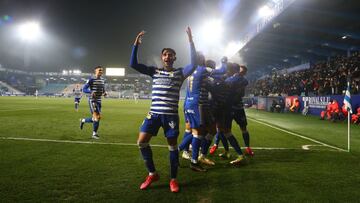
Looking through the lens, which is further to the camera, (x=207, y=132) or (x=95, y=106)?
(x=95, y=106)

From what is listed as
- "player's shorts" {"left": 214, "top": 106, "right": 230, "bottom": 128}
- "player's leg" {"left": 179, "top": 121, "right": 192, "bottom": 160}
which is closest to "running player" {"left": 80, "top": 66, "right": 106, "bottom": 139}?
"player's leg" {"left": 179, "top": 121, "right": 192, "bottom": 160}

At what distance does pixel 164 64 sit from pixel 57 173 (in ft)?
9.20

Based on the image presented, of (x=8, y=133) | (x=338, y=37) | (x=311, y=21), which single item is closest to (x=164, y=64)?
(x=8, y=133)

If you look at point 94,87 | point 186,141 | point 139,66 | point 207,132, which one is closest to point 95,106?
point 94,87

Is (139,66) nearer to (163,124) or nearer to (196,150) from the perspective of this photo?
(163,124)

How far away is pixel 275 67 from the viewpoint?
186 ft

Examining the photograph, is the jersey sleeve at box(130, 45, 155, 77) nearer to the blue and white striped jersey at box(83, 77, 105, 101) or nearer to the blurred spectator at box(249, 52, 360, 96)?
the blue and white striped jersey at box(83, 77, 105, 101)

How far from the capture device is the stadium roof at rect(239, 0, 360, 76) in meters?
28.6

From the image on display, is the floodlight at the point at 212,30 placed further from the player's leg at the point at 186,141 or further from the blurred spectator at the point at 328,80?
the player's leg at the point at 186,141

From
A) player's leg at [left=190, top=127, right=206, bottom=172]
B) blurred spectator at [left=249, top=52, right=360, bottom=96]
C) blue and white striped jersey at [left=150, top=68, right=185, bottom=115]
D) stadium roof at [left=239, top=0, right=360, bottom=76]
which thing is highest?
stadium roof at [left=239, top=0, right=360, bottom=76]

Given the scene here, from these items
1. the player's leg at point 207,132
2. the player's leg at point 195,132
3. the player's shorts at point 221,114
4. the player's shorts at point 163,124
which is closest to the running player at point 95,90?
the player's leg at point 207,132

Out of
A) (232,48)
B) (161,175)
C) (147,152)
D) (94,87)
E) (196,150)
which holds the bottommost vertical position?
(161,175)

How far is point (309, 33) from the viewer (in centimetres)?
3584

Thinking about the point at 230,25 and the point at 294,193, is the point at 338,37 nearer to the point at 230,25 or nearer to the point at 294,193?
the point at 230,25
